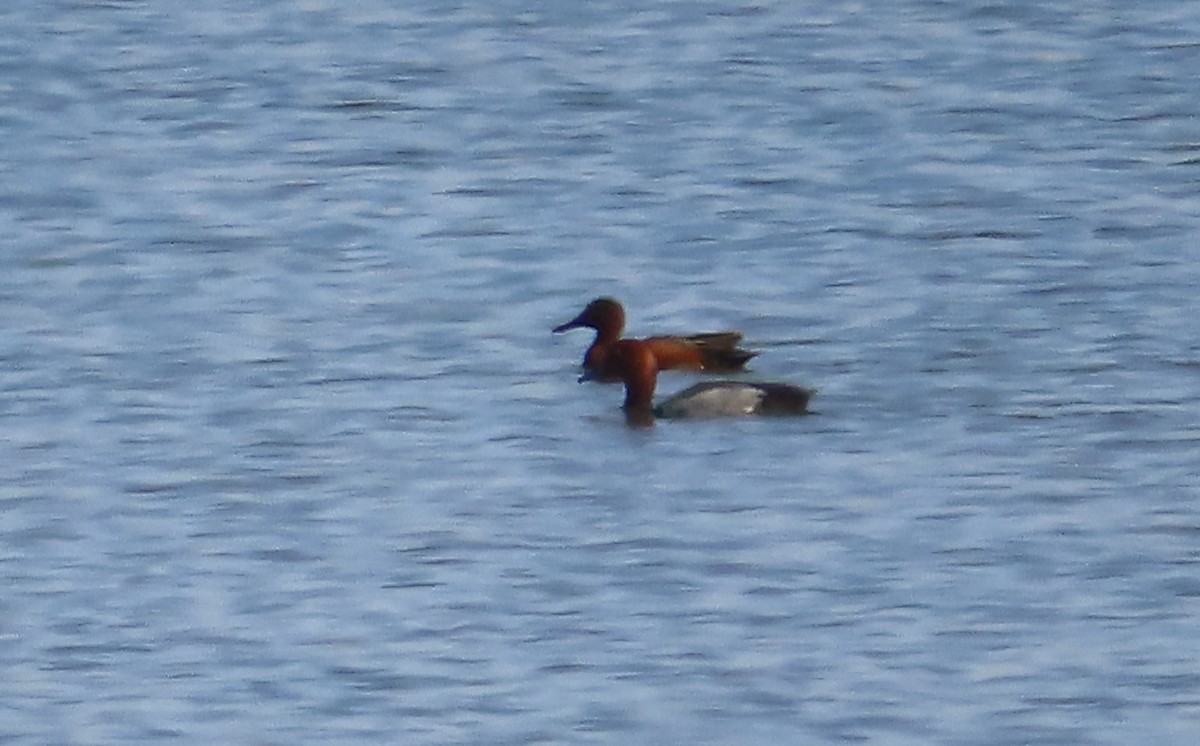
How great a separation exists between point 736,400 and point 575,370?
1460 mm

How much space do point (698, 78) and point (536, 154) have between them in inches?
91.9

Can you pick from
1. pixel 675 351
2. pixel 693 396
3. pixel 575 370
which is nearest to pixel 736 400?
pixel 693 396

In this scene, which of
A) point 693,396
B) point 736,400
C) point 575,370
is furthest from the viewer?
point 575,370

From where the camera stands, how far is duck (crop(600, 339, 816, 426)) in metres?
13.3

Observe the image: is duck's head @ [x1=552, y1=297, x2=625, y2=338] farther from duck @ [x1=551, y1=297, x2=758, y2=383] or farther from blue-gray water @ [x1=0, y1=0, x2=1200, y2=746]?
blue-gray water @ [x1=0, y1=0, x2=1200, y2=746]

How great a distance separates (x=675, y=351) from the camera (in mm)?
14469

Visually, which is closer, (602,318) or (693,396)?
(693,396)

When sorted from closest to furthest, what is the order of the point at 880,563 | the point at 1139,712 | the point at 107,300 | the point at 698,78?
the point at 1139,712, the point at 880,563, the point at 107,300, the point at 698,78

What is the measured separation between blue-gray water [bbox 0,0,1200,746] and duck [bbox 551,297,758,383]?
18 centimetres

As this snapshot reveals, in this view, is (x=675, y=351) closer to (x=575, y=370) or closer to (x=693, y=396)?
(x=575, y=370)

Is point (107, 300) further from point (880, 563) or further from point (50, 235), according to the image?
point (880, 563)

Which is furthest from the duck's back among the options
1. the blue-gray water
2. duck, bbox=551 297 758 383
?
duck, bbox=551 297 758 383

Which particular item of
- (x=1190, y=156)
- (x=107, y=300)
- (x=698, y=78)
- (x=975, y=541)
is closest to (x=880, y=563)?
(x=975, y=541)

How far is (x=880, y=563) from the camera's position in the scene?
420 inches
